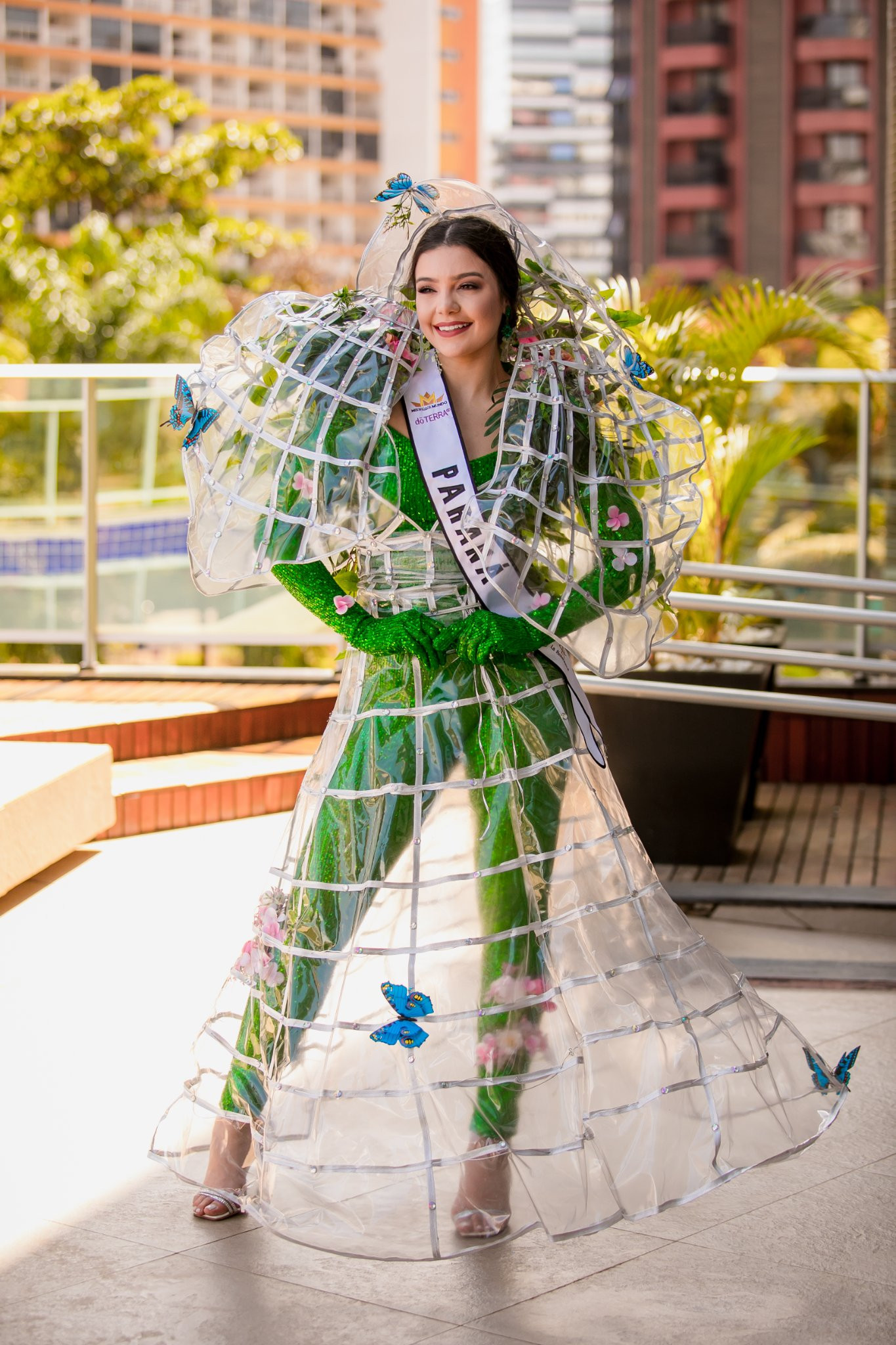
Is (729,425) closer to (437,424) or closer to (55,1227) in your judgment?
(437,424)

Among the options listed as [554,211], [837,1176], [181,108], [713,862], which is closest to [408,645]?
[837,1176]

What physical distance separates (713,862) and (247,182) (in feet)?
260

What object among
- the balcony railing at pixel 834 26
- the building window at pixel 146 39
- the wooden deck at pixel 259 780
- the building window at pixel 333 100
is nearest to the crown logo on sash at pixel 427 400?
the wooden deck at pixel 259 780

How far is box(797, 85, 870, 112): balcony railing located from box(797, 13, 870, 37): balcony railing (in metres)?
1.80

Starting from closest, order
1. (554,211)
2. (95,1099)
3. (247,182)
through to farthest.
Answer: (95,1099) → (247,182) → (554,211)

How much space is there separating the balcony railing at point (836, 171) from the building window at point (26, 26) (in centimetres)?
3637

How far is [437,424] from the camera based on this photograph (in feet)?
7.49

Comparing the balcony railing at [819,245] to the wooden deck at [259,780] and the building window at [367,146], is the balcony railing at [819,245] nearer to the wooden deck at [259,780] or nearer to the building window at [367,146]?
the building window at [367,146]

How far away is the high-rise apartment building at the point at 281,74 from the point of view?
72750 mm

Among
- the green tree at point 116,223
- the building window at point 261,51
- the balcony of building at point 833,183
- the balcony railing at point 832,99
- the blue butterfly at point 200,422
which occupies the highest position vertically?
the building window at point 261,51

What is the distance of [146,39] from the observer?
7438 cm

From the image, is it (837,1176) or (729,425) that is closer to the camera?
(837,1176)

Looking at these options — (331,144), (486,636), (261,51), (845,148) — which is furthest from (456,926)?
(331,144)

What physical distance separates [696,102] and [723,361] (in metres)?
57.4
